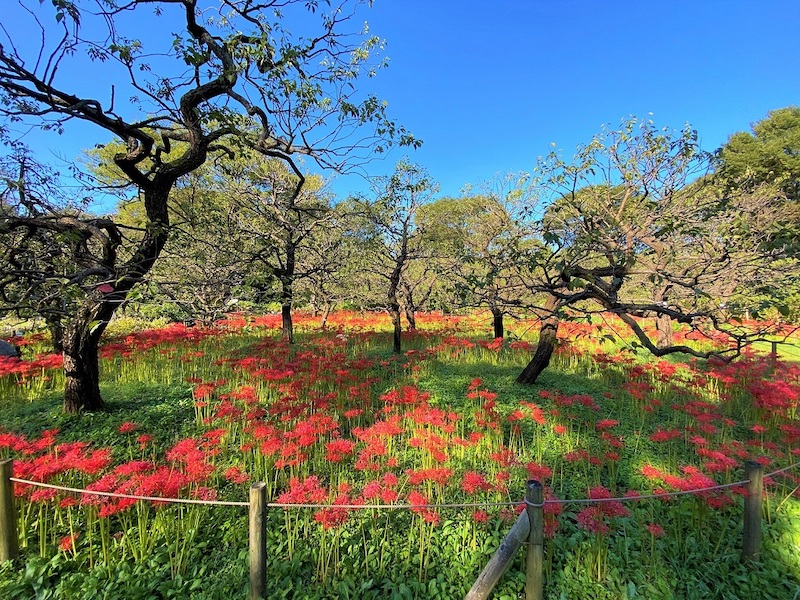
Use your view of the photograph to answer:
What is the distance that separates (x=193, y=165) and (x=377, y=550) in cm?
568

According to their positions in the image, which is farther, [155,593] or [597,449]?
[597,449]

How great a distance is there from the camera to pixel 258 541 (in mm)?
2385

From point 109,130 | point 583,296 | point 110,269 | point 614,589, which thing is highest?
point 109,130

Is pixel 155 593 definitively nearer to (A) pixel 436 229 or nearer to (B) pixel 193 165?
(B) pixel 193 165

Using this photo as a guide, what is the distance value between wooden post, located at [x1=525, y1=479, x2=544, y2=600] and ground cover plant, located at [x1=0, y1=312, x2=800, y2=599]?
1.23 feet

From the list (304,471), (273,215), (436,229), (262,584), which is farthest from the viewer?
(436,229)

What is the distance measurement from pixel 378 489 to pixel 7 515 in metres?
2.96

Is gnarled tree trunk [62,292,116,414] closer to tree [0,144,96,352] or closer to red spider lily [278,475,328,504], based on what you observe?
tree [0,144,96,352]

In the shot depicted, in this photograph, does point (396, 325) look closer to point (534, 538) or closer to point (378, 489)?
point (378, 489)

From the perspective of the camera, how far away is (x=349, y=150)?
15.6 ft

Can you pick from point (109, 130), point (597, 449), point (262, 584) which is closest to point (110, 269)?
point (109, 130)

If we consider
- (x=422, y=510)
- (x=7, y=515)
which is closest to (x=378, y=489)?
(x=422, y=510)

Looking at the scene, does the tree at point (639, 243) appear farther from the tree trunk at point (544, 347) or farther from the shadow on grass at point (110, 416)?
the shadow on grass at point (110, 416)

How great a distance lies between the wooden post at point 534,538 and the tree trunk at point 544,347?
4.52 meters
